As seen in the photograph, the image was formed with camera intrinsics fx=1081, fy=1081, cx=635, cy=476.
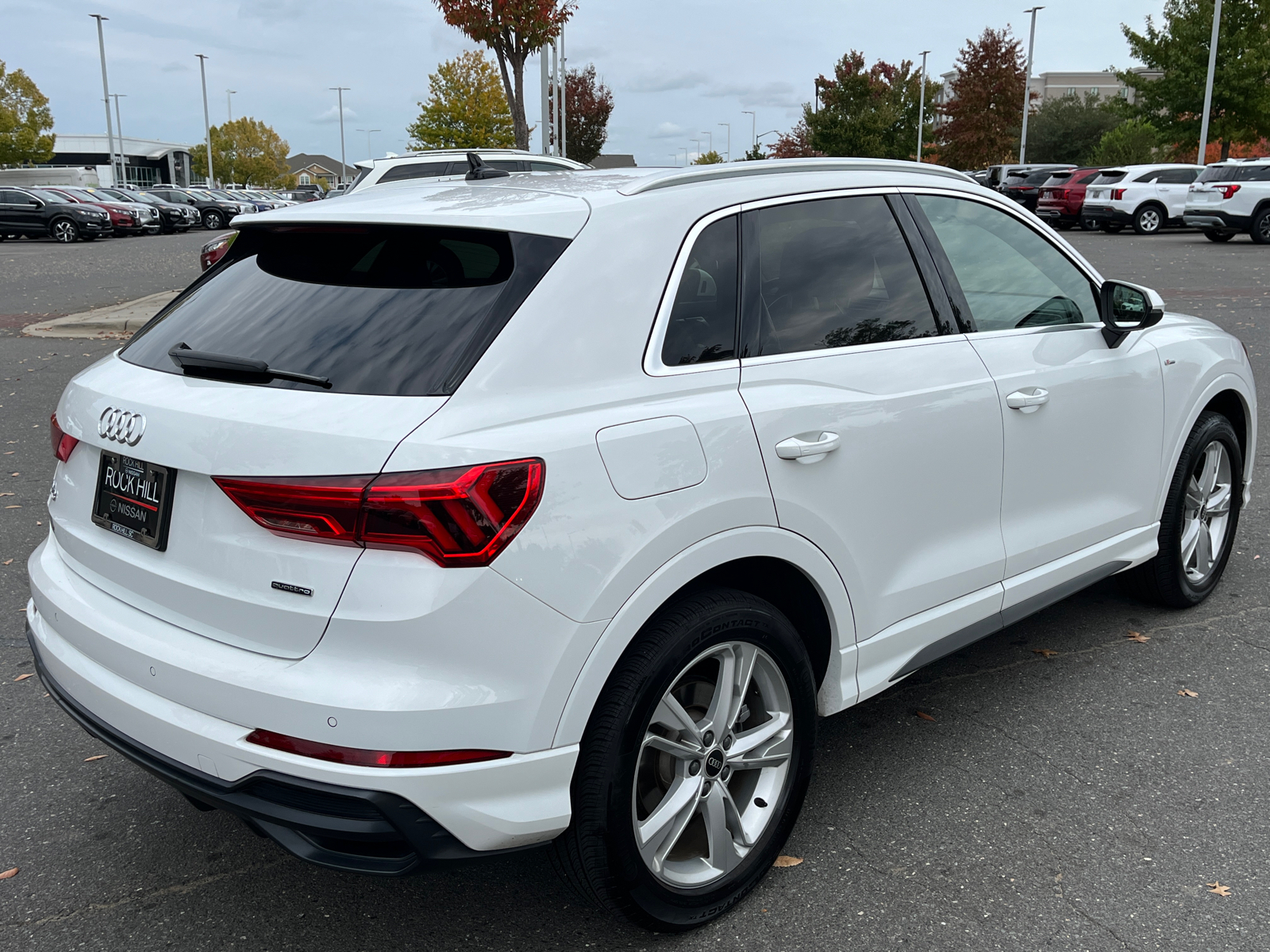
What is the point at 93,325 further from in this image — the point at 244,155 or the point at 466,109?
the point at 244,155

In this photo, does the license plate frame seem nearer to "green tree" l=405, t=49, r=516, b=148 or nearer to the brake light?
Result: the brake light

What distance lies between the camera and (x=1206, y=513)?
4656 millimetres

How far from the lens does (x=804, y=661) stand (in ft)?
9.16

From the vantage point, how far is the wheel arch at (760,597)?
2268 millimetres

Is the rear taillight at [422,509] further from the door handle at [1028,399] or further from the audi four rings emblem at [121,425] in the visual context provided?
the door handle at [1028,399]

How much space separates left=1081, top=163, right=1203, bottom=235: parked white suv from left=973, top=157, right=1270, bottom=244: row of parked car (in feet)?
0.07

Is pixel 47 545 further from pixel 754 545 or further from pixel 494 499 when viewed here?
pixel 754 545

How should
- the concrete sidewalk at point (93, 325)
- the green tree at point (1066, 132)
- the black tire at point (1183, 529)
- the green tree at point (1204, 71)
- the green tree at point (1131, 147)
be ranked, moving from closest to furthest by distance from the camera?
the black tire at point (1183, 529) < the concrete sidewalk at point (93, 325) < the green tree at point (1204, 71) < the green tree at point (1131, 147) < the green tree at point (1066, 132)

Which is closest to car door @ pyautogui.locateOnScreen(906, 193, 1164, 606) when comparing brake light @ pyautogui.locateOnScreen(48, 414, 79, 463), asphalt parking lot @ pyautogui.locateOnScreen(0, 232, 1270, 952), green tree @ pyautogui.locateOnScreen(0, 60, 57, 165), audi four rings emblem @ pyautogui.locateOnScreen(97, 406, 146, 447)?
asphalt parking lot @ pyautogui.locateOnScreen(0, 232, 1270, 952)

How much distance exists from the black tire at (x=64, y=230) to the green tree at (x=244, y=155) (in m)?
71.9

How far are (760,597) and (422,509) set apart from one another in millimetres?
1056

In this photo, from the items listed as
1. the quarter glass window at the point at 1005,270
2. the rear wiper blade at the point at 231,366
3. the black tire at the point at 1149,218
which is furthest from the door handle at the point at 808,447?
the black tire at the point at 1149,218

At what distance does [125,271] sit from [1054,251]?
23.1m

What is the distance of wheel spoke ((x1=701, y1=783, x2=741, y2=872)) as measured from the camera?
268cm
